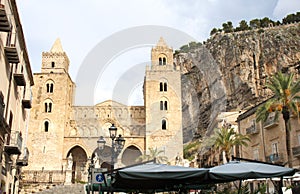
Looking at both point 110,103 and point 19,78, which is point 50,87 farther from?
point 19,78

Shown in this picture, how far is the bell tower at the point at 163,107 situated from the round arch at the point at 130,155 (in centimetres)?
259

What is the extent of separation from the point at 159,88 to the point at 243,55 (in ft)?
72.7

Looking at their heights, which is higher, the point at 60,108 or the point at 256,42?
the point at 256,42

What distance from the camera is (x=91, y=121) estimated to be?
166ft

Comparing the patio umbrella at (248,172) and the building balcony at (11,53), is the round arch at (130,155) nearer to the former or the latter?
the building balcony at (11,53)

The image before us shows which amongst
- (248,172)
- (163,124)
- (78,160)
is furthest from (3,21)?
(78,160)

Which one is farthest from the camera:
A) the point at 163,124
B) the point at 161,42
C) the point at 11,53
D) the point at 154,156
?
the point at 161,42

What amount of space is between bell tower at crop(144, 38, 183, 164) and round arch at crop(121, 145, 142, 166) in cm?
259

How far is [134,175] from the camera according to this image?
7543 mm

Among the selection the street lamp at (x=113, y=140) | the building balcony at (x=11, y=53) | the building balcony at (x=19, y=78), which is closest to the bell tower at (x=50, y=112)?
the building balcony at (x=19, y=78)

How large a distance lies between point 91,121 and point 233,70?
2795 cm

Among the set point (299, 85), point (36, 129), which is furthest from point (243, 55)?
point (299, 85)

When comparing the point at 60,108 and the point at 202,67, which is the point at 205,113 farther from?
the point at 60,108

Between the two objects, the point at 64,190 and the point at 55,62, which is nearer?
the point at 64,190
